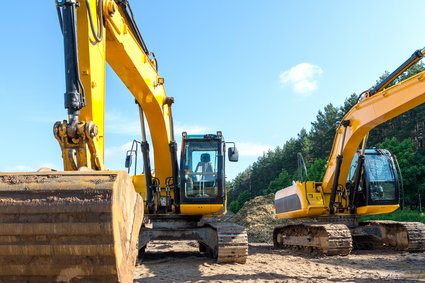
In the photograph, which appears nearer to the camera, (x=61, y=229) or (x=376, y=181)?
(x=61, y=229)

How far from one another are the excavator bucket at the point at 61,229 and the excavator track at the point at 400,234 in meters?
10.2

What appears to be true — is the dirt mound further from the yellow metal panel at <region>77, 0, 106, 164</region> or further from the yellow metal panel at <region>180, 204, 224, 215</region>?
the yellow metal panel at <region>77, 0, 106, 164</region>

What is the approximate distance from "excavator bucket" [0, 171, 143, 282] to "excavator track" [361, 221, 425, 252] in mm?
10219

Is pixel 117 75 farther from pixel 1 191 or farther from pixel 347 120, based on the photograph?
pixel 347 120

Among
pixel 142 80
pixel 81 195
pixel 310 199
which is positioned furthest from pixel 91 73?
pixel 310 199

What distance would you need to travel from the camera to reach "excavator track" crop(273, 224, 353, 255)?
35.9 ft

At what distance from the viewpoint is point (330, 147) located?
47594mm

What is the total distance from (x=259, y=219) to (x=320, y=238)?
13.1 metres

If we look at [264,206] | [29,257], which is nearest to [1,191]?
[29,257]

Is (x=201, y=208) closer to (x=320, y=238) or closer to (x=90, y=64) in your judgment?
(x=320, y=238)

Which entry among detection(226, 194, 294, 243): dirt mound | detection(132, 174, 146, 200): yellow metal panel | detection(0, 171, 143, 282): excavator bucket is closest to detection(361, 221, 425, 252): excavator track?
detection(132, 174, 146, 200): yellow metal panel

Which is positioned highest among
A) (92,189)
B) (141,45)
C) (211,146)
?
(141,45)

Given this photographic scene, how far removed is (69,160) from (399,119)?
4044 centimetres

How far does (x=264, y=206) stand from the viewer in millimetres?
26328
